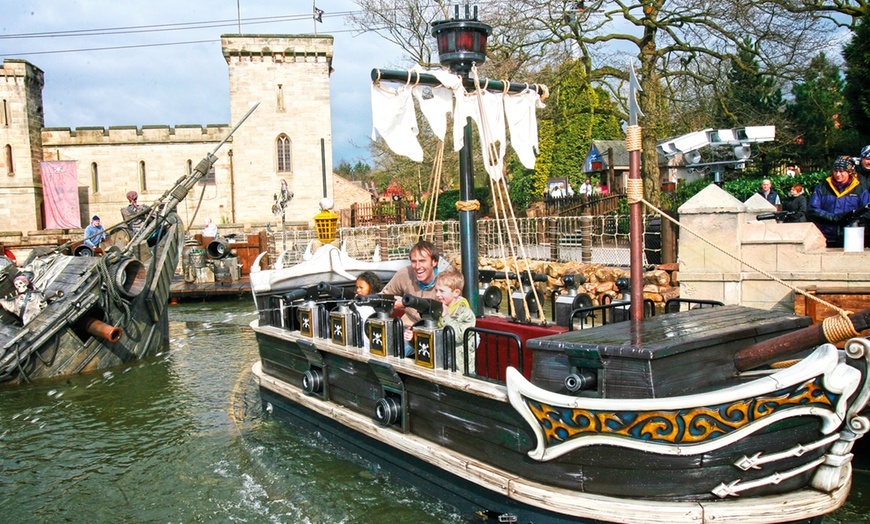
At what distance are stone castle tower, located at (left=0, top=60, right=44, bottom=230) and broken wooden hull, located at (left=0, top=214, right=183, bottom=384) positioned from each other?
34.4 metres

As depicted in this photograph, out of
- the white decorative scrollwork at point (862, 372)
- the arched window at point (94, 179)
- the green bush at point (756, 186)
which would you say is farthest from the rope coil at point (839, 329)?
the arched window at point (94, 179)

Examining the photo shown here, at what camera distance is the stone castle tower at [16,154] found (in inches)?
1662

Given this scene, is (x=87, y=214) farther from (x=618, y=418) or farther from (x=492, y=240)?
(x=618, y=418)

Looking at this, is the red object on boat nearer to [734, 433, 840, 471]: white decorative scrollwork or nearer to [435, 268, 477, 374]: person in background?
[435, 268, 477, 374]: person in background

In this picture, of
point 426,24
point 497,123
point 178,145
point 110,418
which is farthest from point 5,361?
point 178,145

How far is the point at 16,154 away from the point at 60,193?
135 inches

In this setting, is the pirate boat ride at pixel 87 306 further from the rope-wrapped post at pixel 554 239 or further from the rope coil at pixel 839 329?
the rope-wrapped post at pixel 554 239

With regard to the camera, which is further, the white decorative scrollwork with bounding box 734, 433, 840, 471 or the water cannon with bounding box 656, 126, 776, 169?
the water cannon with bounding box 656, 126, 776, 169

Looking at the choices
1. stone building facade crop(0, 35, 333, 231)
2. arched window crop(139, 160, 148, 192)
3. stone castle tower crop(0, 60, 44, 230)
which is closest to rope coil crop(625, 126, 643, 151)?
stone building facade crop(0, 35, 333, 231)

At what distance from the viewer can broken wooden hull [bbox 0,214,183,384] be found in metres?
10.6

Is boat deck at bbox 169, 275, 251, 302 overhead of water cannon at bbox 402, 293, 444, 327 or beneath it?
beneath

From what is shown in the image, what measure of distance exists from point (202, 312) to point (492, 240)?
32.2ft

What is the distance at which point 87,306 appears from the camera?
10.9 metres

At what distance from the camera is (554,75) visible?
65.3ft
